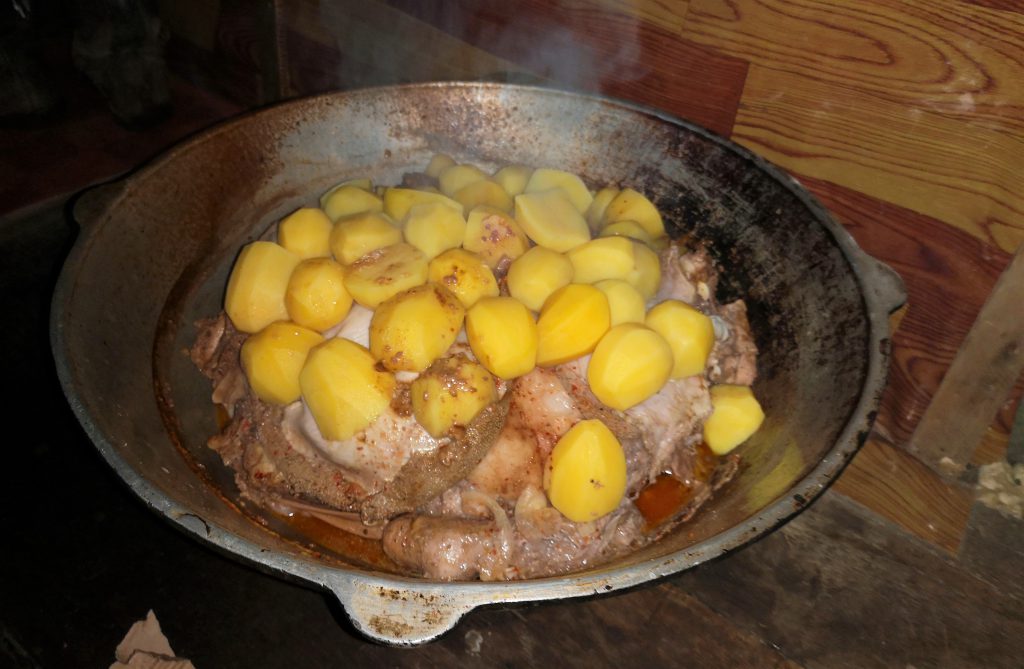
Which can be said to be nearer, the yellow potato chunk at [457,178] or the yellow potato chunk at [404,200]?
the yellow potato chunk at [404,200]

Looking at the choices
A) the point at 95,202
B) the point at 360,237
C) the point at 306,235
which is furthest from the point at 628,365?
the point at 95,202

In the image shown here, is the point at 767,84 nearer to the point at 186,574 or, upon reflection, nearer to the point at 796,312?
the point at 796,312

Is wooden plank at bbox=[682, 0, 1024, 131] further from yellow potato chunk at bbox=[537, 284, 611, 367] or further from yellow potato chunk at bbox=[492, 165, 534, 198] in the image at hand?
yellow potato chunk at bbox=[537, 284, 611, 367]

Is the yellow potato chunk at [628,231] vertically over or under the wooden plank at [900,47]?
under

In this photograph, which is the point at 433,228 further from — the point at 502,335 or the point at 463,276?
the point at 502,335

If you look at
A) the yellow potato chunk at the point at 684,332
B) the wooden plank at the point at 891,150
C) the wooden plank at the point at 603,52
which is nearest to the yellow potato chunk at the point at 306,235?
the yellow potato chunk at the point at 684,332

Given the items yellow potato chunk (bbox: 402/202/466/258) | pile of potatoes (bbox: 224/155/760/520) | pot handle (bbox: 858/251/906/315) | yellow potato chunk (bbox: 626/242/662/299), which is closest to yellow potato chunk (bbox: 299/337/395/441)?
pile of potatoes (bbox: 224/155/760/520)

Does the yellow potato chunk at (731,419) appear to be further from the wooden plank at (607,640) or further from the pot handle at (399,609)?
the pot handle at (399,609)
